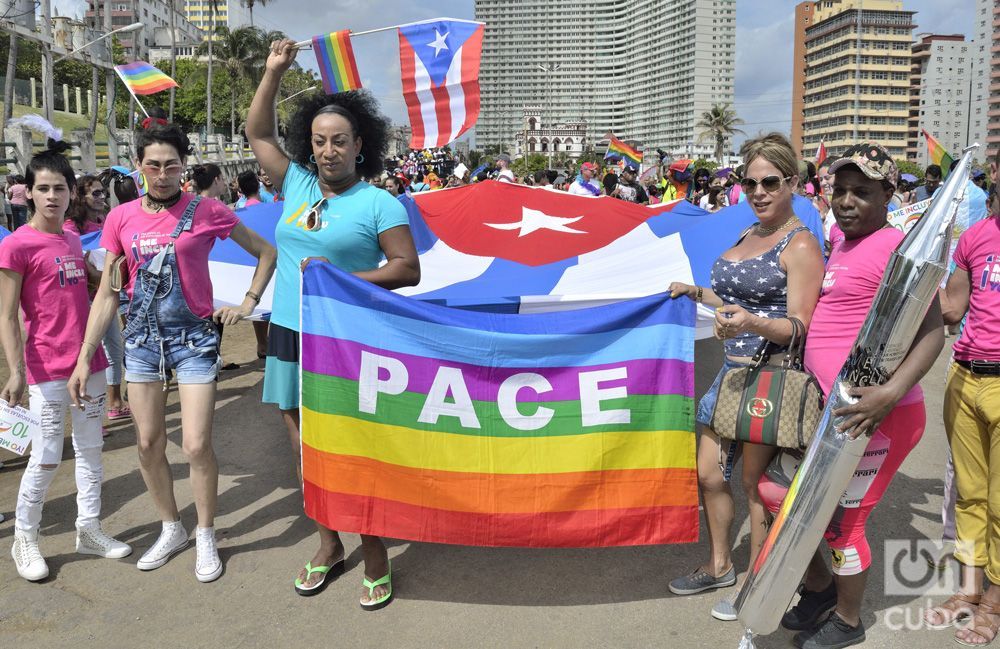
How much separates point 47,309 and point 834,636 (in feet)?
11.9

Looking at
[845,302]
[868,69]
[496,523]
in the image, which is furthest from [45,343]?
[868,69]

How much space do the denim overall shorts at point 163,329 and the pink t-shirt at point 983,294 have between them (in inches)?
126

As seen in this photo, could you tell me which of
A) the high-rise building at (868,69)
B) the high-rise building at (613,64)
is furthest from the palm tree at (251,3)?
the high-rise building at (613,64)

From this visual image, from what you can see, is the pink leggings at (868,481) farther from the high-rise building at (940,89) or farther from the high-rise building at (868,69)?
the high-rise building at (868,69)

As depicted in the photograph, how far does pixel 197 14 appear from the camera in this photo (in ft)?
621

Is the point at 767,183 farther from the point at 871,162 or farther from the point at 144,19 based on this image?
the point at 144,19

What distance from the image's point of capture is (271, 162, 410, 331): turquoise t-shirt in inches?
120

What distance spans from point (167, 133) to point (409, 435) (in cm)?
177

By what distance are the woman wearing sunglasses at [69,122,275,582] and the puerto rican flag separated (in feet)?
5.58

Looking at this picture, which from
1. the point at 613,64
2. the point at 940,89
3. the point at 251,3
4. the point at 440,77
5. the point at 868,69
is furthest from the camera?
the point at 613,64

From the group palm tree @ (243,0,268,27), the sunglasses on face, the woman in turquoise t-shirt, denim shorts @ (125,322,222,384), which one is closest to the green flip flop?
the woman in turquoise t-shirt

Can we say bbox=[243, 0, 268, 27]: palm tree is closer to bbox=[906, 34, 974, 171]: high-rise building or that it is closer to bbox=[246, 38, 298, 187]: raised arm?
bbox=[246, 38, 298, 187]: raised arm

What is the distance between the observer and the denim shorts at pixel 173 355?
3.26 meters

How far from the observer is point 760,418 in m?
2.65
